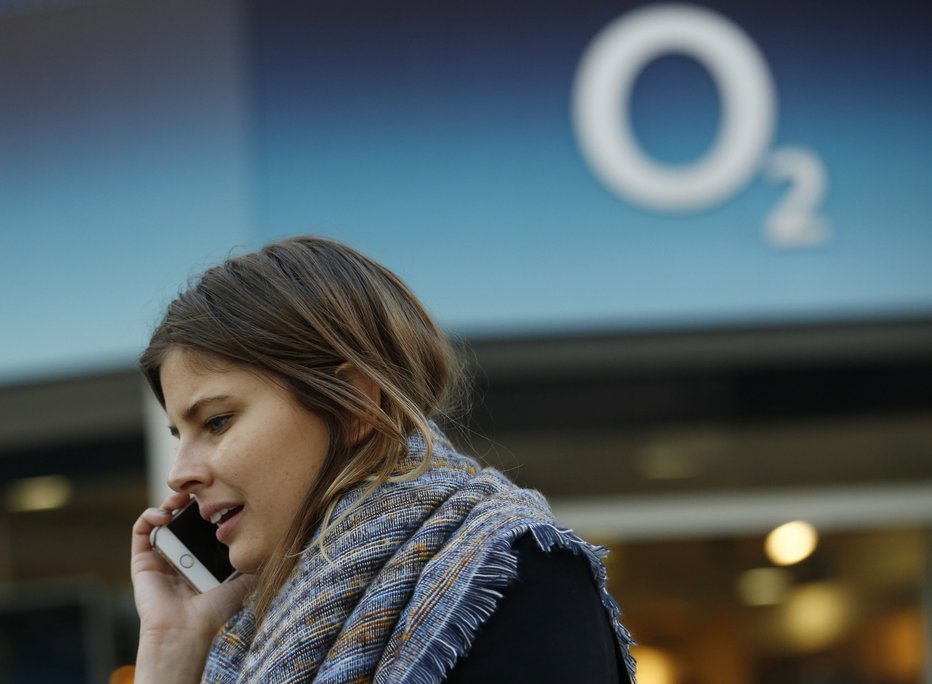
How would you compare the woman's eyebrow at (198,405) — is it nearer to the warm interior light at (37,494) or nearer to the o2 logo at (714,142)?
the o2 logo at (714,142)

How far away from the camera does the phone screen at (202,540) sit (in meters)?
2.16

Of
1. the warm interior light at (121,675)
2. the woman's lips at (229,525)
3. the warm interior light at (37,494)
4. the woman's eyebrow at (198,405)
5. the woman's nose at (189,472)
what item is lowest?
the woman's lips at (229,525)

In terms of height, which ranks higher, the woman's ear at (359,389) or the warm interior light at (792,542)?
the warm interior light at (792,542)

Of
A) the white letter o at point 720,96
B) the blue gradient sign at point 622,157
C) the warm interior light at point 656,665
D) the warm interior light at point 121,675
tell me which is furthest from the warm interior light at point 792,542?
the warm interior light at point 121,675

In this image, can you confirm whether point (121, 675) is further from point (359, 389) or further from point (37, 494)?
point (359, 389)

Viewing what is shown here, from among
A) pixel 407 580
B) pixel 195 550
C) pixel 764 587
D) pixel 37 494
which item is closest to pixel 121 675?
pixel 37 494

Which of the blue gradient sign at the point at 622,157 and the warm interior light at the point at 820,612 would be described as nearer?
the blue gradient sign at the point at 622,157

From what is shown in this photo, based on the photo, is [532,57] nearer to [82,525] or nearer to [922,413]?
[922,413]

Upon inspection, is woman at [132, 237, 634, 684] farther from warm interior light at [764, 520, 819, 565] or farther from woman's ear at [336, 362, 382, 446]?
warm interior light at [764, 520, 819, 565]

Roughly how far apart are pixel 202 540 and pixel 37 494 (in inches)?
215

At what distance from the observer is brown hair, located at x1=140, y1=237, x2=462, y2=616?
5.89ft

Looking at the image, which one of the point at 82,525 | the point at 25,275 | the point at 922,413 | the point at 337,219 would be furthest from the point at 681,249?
the point at 82,525

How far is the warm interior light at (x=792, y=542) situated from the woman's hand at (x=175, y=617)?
15.6ft

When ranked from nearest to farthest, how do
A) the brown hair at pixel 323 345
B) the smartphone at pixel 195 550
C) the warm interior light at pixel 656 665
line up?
the brown hair at pixel 323 345
the smartphone at pixel 195 550
the warm interior light at pixel 656 665
